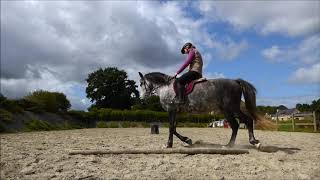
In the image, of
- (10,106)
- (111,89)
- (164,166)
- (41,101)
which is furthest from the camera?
(111,89)

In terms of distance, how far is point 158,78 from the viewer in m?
11.3

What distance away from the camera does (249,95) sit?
407 inches

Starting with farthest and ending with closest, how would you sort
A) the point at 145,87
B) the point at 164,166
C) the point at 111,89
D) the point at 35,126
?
the point at 111,89 < the point at 35,126 < the point at 145,87 < the point at 164,166

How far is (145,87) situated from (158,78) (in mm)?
525

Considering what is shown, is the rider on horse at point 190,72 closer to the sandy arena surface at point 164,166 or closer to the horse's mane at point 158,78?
the horse's mane at point 158,78

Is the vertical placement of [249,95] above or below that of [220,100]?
above

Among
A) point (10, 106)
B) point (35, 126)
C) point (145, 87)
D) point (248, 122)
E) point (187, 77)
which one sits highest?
point (10, 106)

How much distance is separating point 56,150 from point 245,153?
495cm

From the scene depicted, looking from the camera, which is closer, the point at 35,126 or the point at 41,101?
the point at 35,126

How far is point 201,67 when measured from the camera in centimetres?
1083

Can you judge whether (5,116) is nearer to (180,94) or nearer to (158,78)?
(158,78)

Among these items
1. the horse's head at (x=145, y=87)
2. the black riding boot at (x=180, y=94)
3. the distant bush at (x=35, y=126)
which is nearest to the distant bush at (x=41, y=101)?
the distant bush at (x=35, y=126)

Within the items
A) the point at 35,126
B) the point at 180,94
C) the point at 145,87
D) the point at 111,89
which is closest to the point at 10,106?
the point at 35,126

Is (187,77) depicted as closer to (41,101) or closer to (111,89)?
(41,101)
